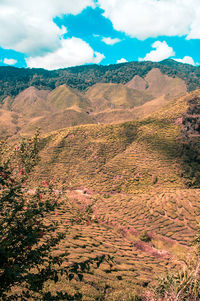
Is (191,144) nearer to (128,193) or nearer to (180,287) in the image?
(128,193)

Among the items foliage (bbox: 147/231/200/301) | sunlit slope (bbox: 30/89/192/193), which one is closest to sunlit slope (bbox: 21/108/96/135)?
sunlit slope (bbox: 30/89/192/193)

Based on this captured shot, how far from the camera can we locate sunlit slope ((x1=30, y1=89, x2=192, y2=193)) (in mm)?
37969

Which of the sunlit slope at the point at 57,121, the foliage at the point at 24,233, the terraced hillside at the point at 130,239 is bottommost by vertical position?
the terraced hillside at the point at 130,239

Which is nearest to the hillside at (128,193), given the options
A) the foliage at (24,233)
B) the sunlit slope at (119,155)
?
the sunlit slope at (119,155)

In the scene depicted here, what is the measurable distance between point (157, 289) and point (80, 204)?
19.6 metres

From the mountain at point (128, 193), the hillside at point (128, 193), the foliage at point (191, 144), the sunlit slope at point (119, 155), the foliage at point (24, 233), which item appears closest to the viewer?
the foliage at point (24, 233)

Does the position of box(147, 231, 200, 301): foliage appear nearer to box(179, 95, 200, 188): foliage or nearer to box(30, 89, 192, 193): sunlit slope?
box(30, 89, 192, 193): sunlit slope

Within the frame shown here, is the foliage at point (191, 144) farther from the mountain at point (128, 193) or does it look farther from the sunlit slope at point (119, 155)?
the sunlit slope at point (119, 155)

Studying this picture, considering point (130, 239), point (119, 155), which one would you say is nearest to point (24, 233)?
point (130, 239)

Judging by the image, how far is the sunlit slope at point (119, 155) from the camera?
38.0m

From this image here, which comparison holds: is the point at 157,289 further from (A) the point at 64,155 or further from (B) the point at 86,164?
(A) the point at 64,155

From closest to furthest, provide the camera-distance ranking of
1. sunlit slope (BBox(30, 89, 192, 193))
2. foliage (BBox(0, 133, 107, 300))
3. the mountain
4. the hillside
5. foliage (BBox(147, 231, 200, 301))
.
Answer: foliage (BBox(0, 133, 107, 300)), foliage (BBox(147, 231, 200, 301)), the mountain, the hillside, sunlit slope (BBox(30, 89, 192, 193))


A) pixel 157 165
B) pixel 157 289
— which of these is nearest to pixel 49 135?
pixel 157 165

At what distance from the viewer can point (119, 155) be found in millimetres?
47438
